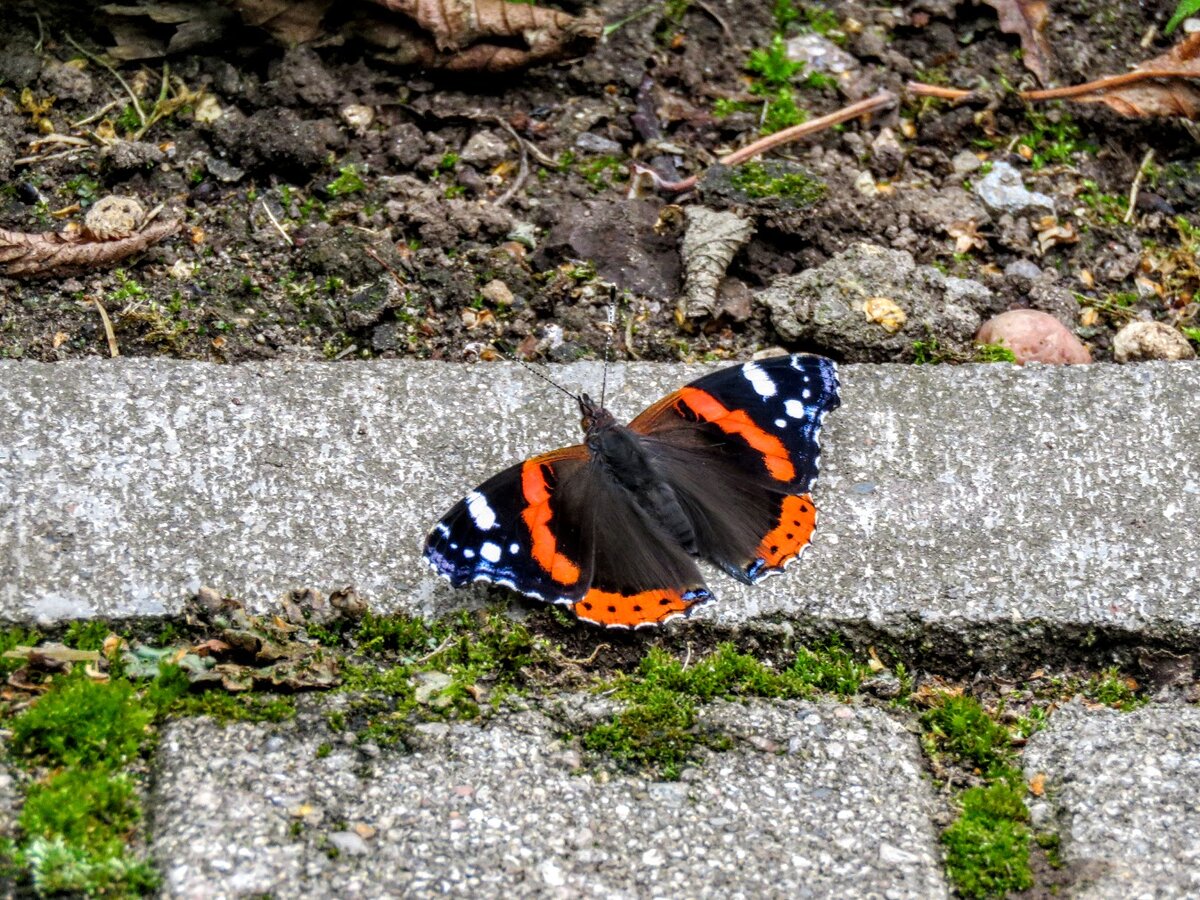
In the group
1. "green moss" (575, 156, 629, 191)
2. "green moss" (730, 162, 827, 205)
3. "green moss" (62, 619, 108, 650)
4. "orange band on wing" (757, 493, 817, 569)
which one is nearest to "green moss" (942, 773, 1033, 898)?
"orange band on wing" (757, 493, 817, 569)

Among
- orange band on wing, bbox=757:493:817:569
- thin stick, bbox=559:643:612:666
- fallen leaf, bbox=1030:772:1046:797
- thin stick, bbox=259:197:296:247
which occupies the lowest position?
thin stick, bbox=559:643:612:666

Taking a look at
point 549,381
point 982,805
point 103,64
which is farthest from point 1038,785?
point 103,64

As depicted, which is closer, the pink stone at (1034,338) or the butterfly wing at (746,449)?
the butterfly wing at (746,449)

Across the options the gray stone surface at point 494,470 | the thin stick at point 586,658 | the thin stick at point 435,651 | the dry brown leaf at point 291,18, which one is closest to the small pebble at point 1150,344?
the gray stone surface at point 494,470

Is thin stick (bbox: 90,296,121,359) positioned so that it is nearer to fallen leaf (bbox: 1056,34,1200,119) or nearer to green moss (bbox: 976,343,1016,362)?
green moss (bbox: 976,343,1016,362)

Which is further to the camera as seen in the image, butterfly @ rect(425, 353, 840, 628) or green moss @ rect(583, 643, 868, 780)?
butterfly @ rect(425, 353, 840, 628)

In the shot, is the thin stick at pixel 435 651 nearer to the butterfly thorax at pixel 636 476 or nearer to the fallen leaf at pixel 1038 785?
the butterfly thorax at pixel 636 476

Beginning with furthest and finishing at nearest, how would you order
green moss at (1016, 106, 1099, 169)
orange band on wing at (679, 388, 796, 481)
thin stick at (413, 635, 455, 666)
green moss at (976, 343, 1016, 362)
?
green moss at (1016, 106, 1099, 169) → green moss at (976, 343, 1016, 362) → orange band on wing at (679, 388, 796, 481) → thin stick at (413, 635, 455, 666)

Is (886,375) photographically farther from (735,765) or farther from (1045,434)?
(735,765)
